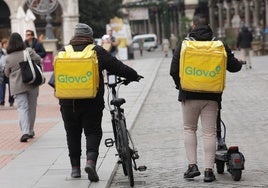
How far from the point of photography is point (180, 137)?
12383mm

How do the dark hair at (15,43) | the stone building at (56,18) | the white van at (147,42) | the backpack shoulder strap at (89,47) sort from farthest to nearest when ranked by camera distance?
the white van at (147,42)
the stone building at (56,18)
the dark hair at (15,43)
the backpack shoulder strap at (89,47)

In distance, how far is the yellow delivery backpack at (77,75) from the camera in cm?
826

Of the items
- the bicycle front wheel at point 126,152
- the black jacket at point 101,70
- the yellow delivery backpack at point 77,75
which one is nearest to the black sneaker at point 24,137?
the black jacket at point 101,70

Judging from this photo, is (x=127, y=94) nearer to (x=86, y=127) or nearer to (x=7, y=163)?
(x=7, y=163)

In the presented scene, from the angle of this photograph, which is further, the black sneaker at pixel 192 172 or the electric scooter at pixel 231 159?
the black sneaker at pixel 192 172

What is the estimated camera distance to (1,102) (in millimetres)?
19641

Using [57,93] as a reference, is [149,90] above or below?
below

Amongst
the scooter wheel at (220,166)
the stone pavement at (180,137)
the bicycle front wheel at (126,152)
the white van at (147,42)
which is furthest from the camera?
the white van at (147,42)

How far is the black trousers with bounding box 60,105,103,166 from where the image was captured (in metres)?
8.48

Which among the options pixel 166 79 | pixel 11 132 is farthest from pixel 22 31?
pixel 11 132

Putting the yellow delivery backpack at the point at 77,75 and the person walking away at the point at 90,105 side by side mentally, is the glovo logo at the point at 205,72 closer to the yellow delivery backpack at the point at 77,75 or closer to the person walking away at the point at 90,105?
the person walking away at the point at 90,105

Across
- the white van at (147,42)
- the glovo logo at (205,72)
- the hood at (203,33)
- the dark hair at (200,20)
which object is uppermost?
the dark hair at (200,20)

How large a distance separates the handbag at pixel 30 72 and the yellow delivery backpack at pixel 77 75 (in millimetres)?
3747

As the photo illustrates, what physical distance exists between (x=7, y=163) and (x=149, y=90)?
12645 mm
